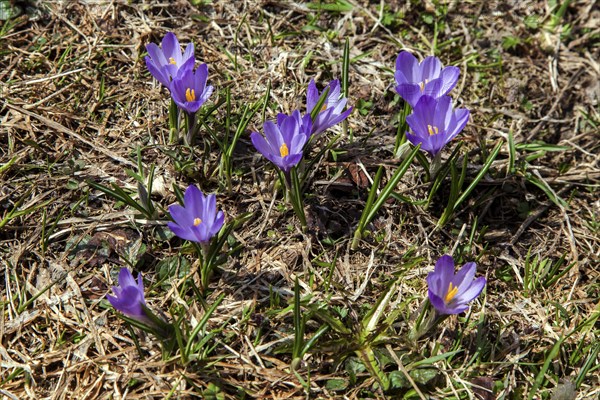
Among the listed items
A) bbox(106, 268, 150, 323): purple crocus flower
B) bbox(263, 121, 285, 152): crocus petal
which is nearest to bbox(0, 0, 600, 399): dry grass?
bbox(106, 268, 150, 323): purple crocus flower

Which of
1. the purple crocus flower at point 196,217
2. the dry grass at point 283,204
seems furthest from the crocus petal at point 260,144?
the dry grass at point 283,204

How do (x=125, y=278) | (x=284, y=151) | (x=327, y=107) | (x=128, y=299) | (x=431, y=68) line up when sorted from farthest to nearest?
1. (x=431, y=68)
2. (x=327, y=107)
3. (x=284, y=151)
4. (x=125, y=278)
5. (x=128, y=299)

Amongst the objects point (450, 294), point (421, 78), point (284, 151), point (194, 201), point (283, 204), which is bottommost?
point (283, 204)

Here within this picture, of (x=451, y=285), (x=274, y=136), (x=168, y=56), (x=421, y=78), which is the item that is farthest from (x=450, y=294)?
(x=168, y=56)

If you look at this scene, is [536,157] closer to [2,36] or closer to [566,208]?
[566,208]

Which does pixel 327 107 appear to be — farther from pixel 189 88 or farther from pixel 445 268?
pixel 445 268

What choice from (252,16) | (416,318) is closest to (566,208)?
(416,318)

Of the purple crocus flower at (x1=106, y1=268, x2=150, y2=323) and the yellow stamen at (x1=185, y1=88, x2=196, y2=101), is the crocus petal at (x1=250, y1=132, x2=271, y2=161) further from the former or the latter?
the purple crocus flower at (x1=106, y1=268, x2=150, y2=323)
